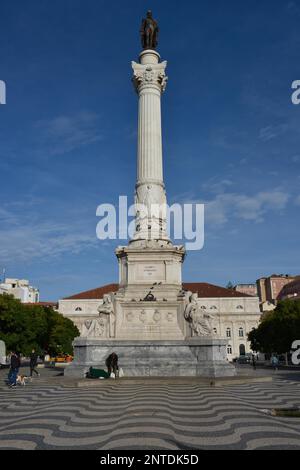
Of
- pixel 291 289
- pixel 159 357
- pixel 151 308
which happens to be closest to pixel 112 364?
pixel 159 357

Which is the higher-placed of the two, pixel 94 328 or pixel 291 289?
pixel 291 289

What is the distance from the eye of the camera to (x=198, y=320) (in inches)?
957

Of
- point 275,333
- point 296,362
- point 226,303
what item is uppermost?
point 226,303

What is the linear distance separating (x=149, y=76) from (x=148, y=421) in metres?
27.5

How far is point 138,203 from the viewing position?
29.8 meters

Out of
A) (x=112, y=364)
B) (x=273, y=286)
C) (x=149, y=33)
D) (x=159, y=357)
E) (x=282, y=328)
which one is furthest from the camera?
(x=273, y=286)

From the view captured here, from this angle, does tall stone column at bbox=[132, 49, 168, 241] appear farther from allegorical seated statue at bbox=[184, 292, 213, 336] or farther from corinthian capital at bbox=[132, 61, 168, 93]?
allegorical seated statue at bbox=[184, 292, 213, 336]

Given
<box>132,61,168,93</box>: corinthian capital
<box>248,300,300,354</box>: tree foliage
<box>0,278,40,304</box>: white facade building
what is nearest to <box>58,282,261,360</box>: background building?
<box>248,300,300,354</box>: tree foliage

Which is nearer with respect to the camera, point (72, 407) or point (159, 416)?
point (159, 416)

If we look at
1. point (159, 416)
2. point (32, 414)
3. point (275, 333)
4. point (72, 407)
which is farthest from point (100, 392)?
point (275, 333)

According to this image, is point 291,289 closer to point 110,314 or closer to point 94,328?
point 110,314

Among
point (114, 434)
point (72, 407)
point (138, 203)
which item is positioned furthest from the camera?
point (138, 203)
